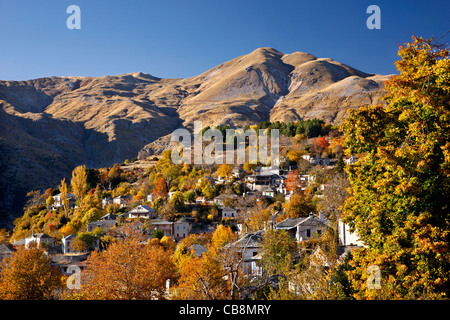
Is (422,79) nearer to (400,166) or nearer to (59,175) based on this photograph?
(400,166)

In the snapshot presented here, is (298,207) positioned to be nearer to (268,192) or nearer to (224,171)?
(268,192)

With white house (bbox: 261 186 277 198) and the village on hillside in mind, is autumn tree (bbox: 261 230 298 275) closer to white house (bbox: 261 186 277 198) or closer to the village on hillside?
the village on hillside

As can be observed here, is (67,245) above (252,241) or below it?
below

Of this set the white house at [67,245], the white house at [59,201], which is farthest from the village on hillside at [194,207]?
the white house at [59,201]

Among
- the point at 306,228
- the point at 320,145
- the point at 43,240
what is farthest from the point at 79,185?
the point at 306,228

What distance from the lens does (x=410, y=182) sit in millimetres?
10172

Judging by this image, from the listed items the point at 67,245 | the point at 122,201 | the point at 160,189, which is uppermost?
the point at 160,189

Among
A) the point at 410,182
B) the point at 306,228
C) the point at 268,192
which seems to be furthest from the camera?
the point at 268,192

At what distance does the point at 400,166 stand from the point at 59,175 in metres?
146

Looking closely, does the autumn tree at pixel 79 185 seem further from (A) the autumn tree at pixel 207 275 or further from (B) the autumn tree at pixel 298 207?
(A) the autumn tree at pixel 207 275

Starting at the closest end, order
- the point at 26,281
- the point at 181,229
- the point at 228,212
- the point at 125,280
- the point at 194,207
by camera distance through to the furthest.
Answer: the point at 125,280
the point at 26,281
the point at 181,229
the point at 228,212
the point at 194,207

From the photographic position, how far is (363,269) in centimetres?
1168
